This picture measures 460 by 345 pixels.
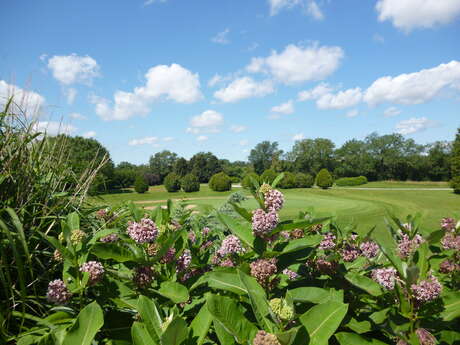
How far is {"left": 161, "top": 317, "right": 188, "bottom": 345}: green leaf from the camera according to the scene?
844 mm

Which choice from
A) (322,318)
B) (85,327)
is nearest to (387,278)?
(322,318)

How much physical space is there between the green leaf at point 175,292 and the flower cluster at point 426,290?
95 cm

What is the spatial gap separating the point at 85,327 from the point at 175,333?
40 cm

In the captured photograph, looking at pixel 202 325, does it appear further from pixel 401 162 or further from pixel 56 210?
pixel 401 162

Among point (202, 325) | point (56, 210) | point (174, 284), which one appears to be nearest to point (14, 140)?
point (56, 210)

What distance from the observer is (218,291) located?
5.27 ft

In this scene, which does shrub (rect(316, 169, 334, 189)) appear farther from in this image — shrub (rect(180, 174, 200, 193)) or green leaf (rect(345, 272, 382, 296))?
green leaf (rect(345, 272, 382, 296))

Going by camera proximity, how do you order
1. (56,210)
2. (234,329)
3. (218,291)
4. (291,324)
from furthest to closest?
(56,210)
(218,291)
(291,324)
(234,329)

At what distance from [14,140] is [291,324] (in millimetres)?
2670

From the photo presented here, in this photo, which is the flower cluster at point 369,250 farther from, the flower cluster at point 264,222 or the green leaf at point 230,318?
the green leaf at point 230,318

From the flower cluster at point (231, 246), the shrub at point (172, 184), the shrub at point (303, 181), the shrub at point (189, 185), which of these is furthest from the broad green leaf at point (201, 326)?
the shrub at point (303, 181)

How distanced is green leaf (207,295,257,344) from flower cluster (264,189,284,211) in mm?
493

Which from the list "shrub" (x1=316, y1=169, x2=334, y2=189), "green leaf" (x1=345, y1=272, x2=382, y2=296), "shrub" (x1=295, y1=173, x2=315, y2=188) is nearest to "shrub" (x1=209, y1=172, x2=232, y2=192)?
"shrub" (x1=295, y1=173, x2=315, y2=188)

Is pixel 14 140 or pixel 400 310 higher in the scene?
pixel 14 140
